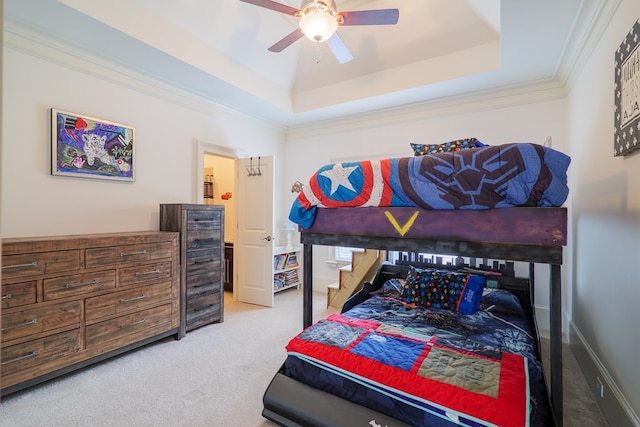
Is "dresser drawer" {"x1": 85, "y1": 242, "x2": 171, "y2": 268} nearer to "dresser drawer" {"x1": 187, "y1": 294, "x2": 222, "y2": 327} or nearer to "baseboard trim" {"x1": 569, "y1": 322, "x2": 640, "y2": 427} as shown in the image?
"dresser drawer" {"x1": 187, "y1": 294, "x2": 222, "y2": 327}

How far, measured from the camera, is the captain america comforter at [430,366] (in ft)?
4.70

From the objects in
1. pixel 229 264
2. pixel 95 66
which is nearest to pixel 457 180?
pixel 95 66

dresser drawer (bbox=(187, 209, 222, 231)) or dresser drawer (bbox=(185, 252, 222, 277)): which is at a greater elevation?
dresser drawer (bbox=(187, 209, 222, 231))

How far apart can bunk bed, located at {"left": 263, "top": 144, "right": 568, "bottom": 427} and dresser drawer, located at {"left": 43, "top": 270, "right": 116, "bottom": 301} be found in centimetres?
172

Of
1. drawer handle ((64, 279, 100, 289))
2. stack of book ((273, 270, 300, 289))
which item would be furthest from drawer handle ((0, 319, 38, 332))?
stack of book ((273, 270, 300, 289))

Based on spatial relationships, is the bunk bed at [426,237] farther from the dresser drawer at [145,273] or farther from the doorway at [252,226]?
the doorway at [252,226]

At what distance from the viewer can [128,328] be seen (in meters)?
2.73

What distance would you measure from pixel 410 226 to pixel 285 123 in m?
3.76

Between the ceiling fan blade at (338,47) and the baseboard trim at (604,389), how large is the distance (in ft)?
10.4

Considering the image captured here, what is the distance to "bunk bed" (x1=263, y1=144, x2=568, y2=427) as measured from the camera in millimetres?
1421

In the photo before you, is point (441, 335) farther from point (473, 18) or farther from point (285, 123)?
point (285, 123)

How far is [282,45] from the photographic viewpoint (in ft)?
9.21

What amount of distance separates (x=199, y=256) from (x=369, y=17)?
111 inches

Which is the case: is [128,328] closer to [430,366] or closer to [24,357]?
[24,357]
